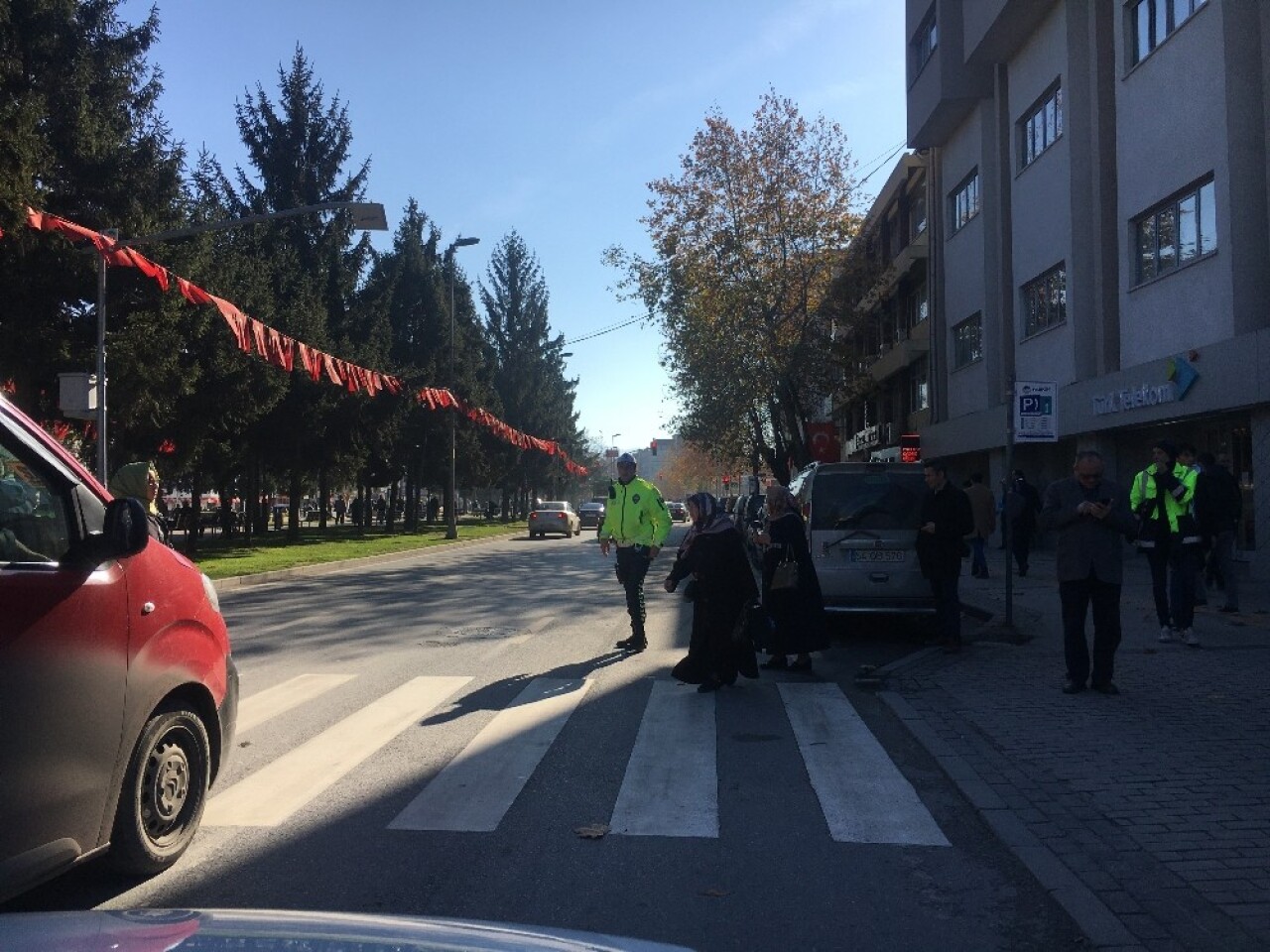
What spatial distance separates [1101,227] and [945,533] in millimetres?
14492

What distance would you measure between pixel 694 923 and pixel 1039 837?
1.85 meters

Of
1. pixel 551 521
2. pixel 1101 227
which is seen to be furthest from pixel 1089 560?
pixel 551 521

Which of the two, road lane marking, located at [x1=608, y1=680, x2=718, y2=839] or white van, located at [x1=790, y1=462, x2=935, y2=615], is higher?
white van, located at [x1=790, y1=462, x2=935, y2=615]

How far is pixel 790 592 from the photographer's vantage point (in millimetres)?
9148

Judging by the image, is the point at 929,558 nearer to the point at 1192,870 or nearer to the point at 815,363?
the point at 1192,870

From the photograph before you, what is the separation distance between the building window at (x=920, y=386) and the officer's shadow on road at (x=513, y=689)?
98.1ft

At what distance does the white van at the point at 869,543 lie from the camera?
11406mm

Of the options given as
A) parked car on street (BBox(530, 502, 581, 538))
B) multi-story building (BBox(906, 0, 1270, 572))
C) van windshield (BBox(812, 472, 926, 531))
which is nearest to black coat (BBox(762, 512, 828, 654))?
van windshield (BBox(812, 472, 926, 531))

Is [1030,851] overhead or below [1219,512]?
below

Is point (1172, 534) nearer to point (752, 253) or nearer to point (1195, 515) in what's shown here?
point (1195, 515)

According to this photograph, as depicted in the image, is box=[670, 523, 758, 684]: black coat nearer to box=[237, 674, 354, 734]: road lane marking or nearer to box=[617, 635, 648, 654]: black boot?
box=[617, 635, 648, 654]: black boot

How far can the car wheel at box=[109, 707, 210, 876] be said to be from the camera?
397 centimetres

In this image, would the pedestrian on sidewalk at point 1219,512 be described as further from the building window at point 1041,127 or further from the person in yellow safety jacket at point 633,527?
the building window at point 1041,127

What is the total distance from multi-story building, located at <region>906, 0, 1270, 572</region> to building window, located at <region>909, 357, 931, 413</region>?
13.5 ft
